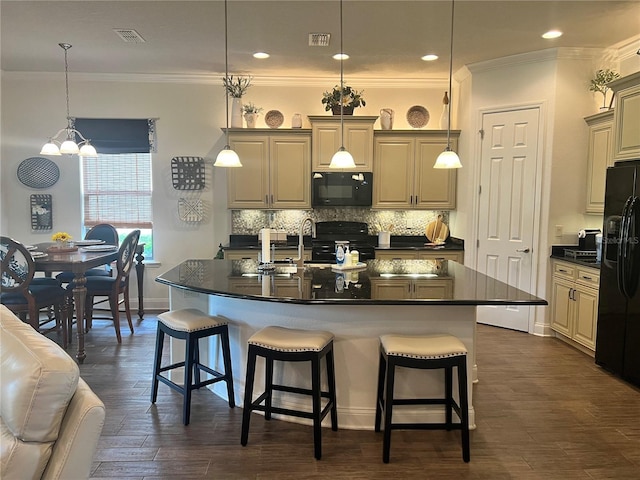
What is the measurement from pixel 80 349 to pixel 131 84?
3434 mm

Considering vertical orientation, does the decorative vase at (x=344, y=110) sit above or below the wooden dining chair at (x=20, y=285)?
above

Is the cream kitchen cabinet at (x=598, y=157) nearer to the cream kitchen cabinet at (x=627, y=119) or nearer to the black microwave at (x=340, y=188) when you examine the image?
the cream kitchen cabinet at (x=627, y=119)

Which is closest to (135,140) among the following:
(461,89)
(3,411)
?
(461,89)

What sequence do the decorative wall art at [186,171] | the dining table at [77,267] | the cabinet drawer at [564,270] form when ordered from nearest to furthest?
1. the dining table at [77,267]
2. the cabinet drawer at [564,270]
3. the decorative wall art at [186,171]

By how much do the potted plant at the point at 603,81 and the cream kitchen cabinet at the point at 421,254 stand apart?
2142mm

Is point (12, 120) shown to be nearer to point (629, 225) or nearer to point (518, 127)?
point (518, 127)

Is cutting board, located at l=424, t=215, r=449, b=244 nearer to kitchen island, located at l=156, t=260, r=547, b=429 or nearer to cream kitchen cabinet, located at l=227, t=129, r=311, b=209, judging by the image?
cream kitchen cabinet, located at l=227, t=129, r=311, b=209

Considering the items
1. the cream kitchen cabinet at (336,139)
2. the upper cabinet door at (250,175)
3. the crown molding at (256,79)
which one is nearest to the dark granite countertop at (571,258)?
the cream kitchen cabinet at (336,139)

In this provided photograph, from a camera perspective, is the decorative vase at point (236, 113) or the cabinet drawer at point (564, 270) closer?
the cabinet drawer at point (564, 270)

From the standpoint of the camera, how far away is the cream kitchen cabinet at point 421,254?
5539 millimetres

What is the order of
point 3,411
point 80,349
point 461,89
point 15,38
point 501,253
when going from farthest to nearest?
point 461,89 < point 501,253 < point 15,38 < point 80,349 < point 3,411

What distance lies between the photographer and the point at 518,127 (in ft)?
16.6

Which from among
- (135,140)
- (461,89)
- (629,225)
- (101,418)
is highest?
(461,89)

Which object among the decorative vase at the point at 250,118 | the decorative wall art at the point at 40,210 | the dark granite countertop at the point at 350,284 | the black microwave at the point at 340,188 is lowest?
the dark granite countertop at the point at 350,284
